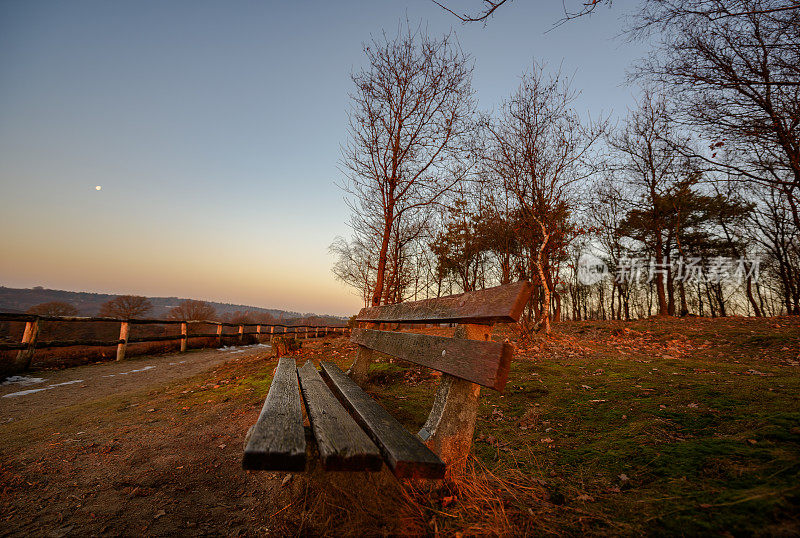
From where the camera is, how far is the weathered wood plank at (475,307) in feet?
4.54

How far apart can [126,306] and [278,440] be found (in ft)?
83.3

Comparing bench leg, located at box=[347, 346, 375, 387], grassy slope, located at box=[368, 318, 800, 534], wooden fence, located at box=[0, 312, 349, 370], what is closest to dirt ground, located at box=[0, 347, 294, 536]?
bench leg, located at box=[347, 346, 375, 387]

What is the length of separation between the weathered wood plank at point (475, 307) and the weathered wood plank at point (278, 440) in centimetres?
93

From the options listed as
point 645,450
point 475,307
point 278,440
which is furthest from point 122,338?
point 645,450

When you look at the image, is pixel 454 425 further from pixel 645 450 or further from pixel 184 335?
pixel 184 335

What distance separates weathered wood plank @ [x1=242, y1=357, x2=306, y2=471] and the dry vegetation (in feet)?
1.48

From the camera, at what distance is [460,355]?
157 centimetres

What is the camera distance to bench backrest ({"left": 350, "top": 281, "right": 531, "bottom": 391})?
1.34 metres

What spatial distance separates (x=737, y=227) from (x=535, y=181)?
19.9 meters

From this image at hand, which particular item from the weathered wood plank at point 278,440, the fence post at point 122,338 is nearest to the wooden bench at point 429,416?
the weathered wood plank at point 278,440

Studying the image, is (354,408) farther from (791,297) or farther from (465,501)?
(791,297)

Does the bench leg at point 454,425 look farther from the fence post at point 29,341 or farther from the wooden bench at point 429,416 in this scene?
the fence post at point 29,341

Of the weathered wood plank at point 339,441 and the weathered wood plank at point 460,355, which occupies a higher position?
the weathered wood plank at point 460,355

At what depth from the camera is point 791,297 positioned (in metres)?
20.3
